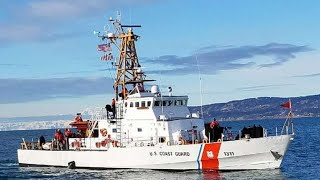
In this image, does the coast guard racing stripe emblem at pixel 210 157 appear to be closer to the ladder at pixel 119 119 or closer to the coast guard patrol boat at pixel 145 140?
the coast guard patrol boat at pixel 145 140

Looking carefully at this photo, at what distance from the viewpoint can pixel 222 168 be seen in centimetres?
3581

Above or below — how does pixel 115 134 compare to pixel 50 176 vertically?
→ above

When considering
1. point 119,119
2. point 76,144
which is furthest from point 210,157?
point 76,144

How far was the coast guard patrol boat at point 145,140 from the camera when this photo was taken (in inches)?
1391

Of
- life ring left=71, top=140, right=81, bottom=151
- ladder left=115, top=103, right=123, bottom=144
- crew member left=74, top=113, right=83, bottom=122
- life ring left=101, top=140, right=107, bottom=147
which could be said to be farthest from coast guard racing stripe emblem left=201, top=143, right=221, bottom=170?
crew member left=74, top=113, right=83, bottom=122

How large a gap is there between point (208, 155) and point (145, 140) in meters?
4.89

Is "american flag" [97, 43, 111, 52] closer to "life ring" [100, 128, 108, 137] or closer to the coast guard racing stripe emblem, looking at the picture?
"life ring" [100, 128, 108, 137]

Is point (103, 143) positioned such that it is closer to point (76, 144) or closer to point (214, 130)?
point (76, 144)

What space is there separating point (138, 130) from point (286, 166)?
1176 centimetres

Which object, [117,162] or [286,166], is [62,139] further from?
[286,166]

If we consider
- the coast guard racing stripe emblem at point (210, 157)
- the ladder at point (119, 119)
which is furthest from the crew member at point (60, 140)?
the coast guard racing stripe emblem at point (210, 157)

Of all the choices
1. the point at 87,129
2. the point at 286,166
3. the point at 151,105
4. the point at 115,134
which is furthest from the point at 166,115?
the point at 286,166

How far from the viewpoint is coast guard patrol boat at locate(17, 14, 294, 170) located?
116 ft

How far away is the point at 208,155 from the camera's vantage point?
35.6m
